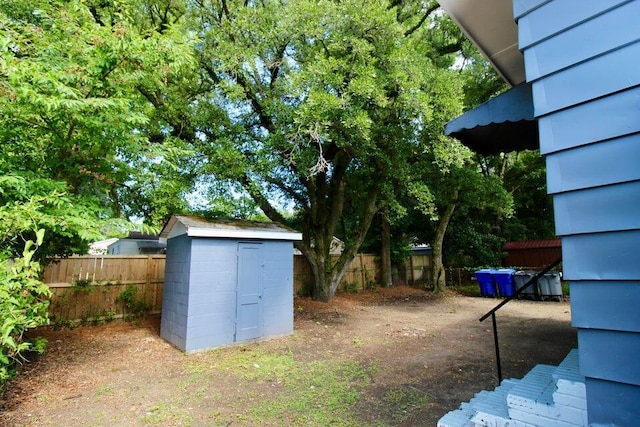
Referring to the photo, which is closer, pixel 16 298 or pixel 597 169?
pixel 597 169

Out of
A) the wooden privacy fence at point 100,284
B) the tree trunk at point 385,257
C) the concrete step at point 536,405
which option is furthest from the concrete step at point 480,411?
the tree trunk at point 385,257

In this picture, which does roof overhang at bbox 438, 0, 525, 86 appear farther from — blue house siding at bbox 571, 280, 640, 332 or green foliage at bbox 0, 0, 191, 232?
green foliage at bbox 0, 0, 191, 232

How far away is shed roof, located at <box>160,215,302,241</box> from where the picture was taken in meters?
5.72

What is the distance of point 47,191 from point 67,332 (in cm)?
389

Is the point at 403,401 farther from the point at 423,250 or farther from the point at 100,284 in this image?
the point at 423,250

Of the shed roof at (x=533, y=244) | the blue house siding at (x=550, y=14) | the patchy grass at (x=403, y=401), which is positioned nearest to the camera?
the blue house siding at (x=550, y=14)

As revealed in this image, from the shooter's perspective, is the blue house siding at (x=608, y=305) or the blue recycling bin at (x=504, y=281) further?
the blue recycling bin at (x=504, y=281)

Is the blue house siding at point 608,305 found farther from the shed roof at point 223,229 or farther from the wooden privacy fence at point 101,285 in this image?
the wooden privacy fence at point 101,285

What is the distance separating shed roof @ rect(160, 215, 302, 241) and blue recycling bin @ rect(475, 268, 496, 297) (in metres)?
7.99

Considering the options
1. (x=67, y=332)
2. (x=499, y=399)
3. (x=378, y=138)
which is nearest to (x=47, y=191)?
(x=67, y=332)

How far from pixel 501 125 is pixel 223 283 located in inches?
195

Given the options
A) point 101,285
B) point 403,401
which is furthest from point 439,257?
point 101,285

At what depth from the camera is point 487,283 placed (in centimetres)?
1166

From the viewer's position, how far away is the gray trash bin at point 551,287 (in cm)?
1036
